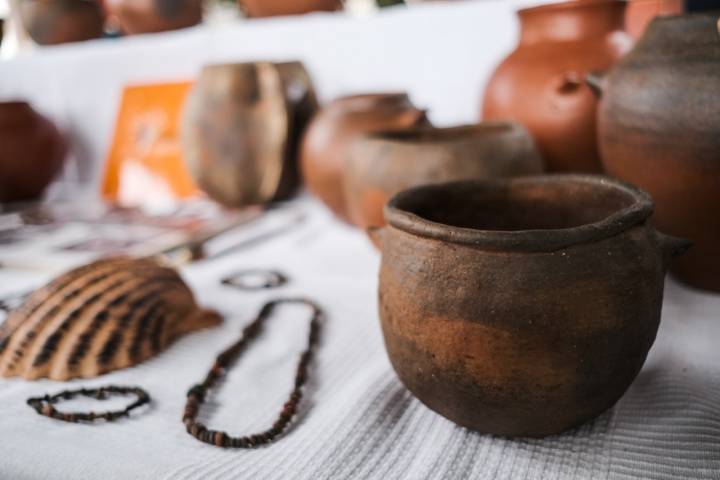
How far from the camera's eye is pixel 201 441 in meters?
0.45

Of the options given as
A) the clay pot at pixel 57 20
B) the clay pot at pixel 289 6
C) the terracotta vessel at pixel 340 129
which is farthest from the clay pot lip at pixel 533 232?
the clay pot at pixel 57 20

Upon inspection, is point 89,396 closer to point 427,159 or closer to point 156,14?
point 427,159

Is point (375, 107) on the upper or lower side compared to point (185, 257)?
upper

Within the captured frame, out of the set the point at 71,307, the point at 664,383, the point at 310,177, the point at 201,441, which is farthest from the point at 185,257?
the point at 664,383

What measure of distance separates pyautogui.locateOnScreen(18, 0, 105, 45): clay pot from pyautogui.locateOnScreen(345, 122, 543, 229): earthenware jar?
106cm

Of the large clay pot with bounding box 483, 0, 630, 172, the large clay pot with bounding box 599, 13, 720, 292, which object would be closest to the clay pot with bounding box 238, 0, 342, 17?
the large clay pot with bounding box 483, 0, 630, 172

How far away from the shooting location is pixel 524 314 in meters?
0.37

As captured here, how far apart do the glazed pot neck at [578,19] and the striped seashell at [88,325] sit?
607 mm

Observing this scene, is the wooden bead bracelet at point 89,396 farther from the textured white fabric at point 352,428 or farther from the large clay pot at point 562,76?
the large clay pot at point 562,76

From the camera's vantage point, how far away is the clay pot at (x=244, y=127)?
109cm

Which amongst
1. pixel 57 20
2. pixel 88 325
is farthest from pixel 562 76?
pixel 57 20

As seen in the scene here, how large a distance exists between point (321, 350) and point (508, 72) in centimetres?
48

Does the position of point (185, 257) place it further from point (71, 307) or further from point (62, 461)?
point (62, 461)

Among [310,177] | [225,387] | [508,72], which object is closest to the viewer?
[225,387]
